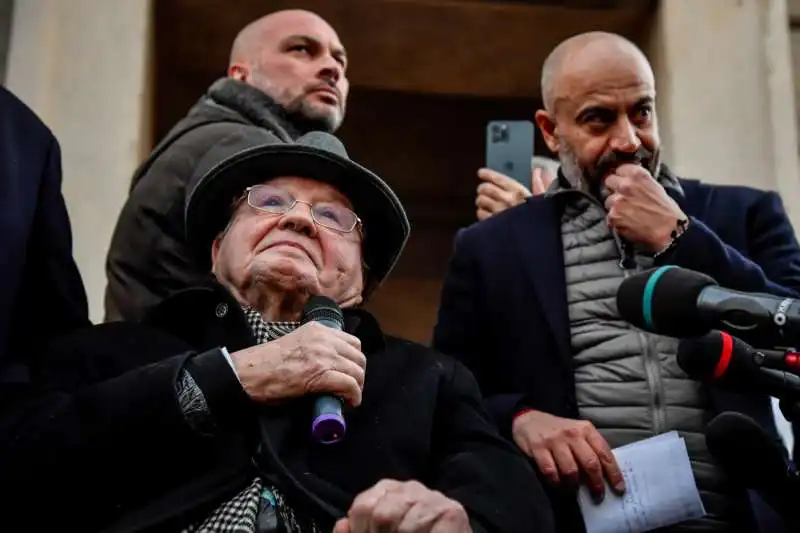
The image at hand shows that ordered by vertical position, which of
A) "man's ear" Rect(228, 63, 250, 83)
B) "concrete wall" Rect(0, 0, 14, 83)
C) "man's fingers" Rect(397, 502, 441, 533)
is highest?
"concrete wall" Rect(0, 0, 14, 83)

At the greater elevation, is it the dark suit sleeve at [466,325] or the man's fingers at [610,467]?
the dark suit sleeve at [466,325]

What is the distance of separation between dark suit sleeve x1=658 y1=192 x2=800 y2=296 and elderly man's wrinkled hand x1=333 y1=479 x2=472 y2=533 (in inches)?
23.9

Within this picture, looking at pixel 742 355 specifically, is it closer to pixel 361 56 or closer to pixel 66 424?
pixel 66 424

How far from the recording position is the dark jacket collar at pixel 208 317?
166 cm

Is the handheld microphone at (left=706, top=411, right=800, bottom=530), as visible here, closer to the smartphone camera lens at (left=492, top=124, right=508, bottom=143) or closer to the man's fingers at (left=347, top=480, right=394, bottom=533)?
the man's fingers at (left=347, top=480, right=394, bottom=533)

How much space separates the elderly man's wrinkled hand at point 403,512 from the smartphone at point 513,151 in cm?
117

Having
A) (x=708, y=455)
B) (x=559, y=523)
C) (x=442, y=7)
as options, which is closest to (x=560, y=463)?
(x=559, y=523)

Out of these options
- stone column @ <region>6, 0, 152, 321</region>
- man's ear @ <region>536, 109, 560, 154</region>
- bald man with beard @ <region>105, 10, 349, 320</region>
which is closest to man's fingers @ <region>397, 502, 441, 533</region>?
bald man with beard @ <region>105, 10, 349, 320</region>

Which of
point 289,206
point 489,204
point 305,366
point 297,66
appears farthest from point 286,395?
point 297,66

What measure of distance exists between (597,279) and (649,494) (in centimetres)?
38

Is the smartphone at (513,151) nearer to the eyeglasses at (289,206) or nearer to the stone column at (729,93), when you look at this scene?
the eyeglasses at (289,206)

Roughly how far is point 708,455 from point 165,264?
0.95 m

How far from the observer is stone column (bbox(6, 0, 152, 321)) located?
3055 millimetres

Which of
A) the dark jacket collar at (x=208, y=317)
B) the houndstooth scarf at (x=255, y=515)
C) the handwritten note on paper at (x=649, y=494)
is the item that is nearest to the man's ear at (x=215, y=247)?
the dark jacket collar at (x=208, y=317)
